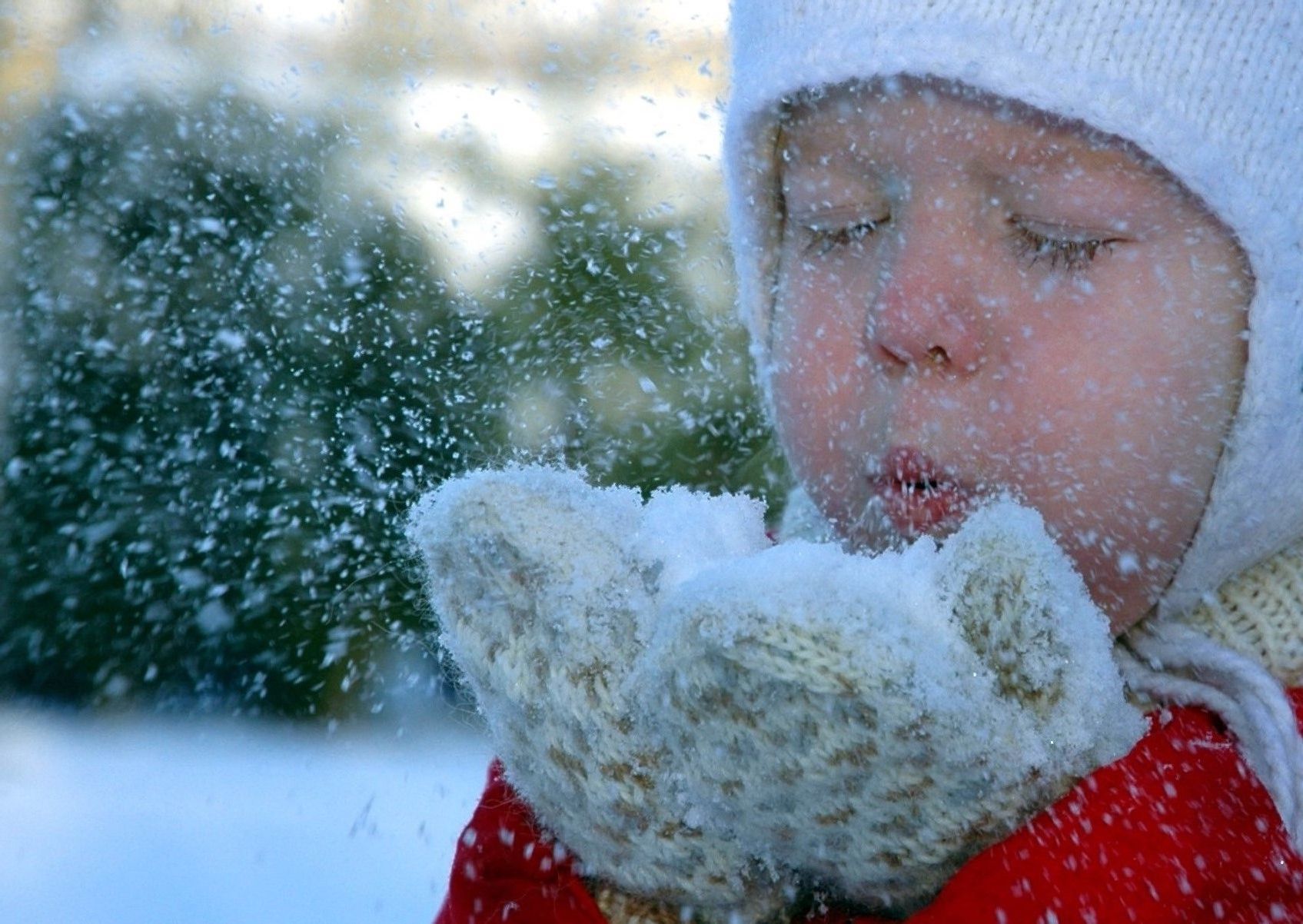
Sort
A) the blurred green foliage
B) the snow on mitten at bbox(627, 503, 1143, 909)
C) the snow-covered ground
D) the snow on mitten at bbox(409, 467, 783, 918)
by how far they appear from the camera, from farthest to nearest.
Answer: the blurred green foliage, the snow-covered ground, the snow on mitten at bbox(409, 467, 783, 918), the snow on mitten at bbox(627, 503, 1143, 909)

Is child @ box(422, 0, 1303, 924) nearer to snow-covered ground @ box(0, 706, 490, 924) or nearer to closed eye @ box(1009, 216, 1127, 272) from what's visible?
closed eye @ box(1009, 216, 1127, 272)

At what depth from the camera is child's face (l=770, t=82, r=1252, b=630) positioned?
1015mm

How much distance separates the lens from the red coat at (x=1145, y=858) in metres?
0.82

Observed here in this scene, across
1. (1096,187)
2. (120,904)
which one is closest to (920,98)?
(1096,187)

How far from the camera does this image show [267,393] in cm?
292

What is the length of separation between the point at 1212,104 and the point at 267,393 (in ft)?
7.35

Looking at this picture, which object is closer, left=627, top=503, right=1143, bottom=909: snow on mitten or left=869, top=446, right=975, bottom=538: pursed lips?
left=627, top=503, right=1143, bottom=909: snow on mitten

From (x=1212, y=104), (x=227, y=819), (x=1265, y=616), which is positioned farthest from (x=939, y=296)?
(x=227, y=819)

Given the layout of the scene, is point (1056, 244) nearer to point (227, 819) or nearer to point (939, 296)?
point (939, 296)

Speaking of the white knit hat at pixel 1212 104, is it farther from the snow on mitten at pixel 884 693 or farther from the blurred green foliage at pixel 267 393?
the blurred green foliage at pixel 267 393

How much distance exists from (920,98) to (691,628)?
20.0 inches

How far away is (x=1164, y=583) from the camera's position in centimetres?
110

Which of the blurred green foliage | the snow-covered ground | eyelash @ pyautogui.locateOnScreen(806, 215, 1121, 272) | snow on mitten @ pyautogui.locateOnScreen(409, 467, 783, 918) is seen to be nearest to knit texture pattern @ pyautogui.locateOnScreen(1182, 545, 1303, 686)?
eyelash @ pyautogui.locateOnScreen(806, 215, 1121, 272)

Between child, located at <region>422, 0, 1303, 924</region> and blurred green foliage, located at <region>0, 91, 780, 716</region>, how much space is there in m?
1.19
